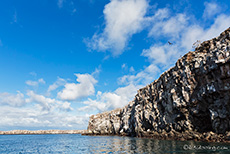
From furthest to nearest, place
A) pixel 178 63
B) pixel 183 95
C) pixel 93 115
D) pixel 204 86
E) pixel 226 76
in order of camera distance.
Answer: pixel 93 115
pixel 178 63
pixel 183 95
pixel 204 86
pixel 226 76

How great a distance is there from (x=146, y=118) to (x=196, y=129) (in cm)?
2791

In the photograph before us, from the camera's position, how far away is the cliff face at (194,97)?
45250mm

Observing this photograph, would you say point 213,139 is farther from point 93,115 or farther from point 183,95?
point 93,115

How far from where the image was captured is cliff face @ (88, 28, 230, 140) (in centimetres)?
4525

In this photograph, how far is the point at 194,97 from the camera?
→ 5472 centimetres

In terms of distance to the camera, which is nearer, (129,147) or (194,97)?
(129,147)

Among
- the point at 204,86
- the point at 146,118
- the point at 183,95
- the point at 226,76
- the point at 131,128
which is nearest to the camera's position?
the point at 226,76

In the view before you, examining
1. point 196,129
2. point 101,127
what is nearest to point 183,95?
point 196,129

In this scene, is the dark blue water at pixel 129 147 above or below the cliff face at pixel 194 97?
below

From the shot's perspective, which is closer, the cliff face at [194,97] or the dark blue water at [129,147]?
the dark blue water at [129,147]

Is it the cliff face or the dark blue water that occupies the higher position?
the cliff face

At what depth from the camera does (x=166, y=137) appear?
5997 cm

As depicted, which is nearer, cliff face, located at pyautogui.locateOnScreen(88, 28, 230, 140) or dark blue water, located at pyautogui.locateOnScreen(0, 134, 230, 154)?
dark blue water, located at pyautogui.locateOnScreen(0, 134, 230, 154)

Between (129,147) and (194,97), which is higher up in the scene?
(194,97)
